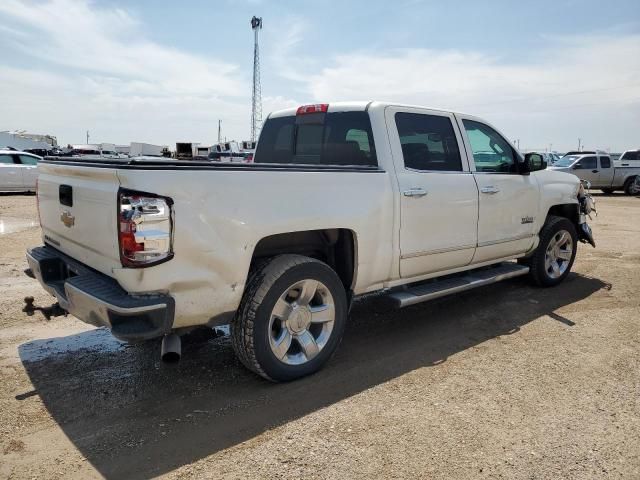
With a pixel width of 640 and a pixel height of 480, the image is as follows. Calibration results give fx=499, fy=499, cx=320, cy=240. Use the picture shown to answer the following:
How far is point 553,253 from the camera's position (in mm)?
6121

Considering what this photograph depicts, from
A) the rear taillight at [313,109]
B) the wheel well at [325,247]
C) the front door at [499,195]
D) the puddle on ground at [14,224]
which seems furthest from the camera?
the puddle on ground at [14,224]

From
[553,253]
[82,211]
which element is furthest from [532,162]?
[82,211]

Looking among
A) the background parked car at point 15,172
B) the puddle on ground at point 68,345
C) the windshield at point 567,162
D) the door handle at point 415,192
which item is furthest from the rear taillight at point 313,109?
the windshield at point 567,162

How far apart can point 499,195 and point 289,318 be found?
2678 millimetres

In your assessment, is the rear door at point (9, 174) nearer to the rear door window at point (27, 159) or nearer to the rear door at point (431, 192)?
the rear door window at point (27, 159)

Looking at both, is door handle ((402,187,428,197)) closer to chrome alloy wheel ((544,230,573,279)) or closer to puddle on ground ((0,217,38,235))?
chrome alloy wheel ((544,230,573,279))

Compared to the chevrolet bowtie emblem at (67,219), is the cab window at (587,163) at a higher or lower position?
higher

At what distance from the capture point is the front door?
483cm

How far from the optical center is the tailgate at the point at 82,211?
2875 mm

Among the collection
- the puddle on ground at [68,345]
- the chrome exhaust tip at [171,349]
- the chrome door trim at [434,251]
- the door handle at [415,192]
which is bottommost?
the puddle on ground at [68,345]

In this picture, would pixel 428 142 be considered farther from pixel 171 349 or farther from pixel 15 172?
pixel 15 172

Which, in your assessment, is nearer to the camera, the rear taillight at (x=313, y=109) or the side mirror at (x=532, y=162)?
the rear taillight at (x=313, y=109)

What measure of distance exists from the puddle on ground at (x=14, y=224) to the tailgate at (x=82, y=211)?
6905 millimetres

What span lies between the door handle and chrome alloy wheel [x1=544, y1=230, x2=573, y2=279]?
2.60 meters
